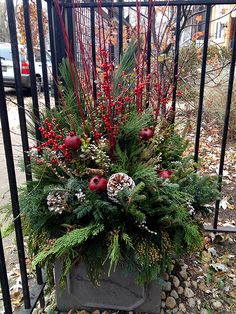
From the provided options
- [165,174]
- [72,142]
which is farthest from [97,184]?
[165,174]

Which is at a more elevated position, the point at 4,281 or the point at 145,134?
the point at 145,134

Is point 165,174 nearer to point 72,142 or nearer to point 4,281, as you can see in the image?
point 72,142

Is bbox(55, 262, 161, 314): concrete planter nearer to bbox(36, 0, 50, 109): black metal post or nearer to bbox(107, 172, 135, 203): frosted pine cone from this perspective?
bbox(107, 172, 135, 203): frosted pine cone

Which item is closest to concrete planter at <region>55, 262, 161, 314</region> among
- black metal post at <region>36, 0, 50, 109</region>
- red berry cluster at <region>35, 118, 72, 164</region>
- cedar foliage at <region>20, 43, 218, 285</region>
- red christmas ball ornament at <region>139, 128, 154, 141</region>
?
cedar foliage at <region>20, 43, 218, 285</region>

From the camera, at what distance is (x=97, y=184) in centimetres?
125

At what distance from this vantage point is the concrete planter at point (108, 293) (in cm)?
146

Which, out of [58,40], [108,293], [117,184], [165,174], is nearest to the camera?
[117,184]

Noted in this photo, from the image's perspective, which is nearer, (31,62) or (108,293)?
(31,62)

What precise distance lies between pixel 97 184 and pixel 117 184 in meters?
0.09

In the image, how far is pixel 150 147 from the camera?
145 cm

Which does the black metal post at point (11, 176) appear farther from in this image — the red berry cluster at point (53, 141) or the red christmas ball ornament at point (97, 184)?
the red christmas ball ornament at point (97, 184)

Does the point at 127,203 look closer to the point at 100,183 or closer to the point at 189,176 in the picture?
the point at 100,183

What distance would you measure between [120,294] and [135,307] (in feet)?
0.37

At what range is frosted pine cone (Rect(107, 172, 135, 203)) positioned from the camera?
1.21 m
